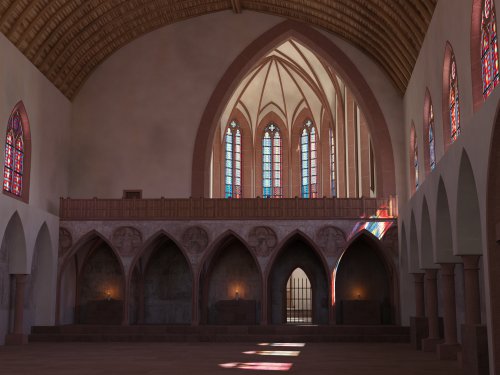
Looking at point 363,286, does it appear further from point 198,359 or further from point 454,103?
point 454,103

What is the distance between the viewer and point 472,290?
1681 cm

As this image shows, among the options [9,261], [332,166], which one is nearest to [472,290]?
[9,261]

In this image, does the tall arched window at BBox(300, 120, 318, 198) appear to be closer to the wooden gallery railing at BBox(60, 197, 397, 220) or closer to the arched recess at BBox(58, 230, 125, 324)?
the wooden gallery railing at BBox(60, 197, 397, 220)

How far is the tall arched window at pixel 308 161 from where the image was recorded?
44.9 m

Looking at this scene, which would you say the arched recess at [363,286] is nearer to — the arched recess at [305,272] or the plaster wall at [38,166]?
the arched recess at [305,272]

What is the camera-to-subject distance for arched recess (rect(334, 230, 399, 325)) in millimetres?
31672

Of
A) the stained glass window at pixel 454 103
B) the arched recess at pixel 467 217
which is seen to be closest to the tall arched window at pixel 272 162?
the stained glass window at pixel 454 103

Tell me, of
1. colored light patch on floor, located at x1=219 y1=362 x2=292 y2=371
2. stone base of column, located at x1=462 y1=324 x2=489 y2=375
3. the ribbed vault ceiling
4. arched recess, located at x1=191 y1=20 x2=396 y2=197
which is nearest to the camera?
stone base of column, located at x1=462 y1=324 x2=489 y2=375

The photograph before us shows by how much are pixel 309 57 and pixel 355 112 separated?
4463 mm

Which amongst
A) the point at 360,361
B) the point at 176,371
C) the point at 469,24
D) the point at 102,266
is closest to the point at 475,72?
the point at 469,24

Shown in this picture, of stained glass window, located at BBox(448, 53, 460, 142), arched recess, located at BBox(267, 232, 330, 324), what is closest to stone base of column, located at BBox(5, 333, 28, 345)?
arched recess, located at BBox(267, 232, 330, 324)

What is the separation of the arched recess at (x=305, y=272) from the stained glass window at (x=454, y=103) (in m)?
14.2

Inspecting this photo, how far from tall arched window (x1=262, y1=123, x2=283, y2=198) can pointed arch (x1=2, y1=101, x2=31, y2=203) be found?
68.4 ft

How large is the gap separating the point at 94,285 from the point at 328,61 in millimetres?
14954
